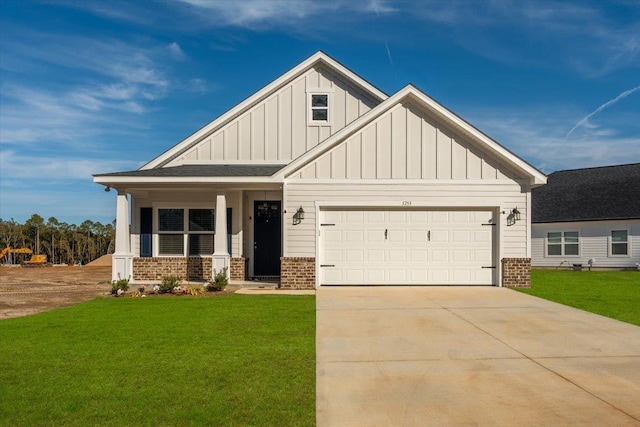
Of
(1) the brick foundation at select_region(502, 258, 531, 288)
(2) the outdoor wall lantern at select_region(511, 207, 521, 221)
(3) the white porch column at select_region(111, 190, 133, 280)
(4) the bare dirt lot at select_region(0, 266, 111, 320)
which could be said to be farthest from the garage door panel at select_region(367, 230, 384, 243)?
(4) the bare dirt lot at select_region(0, 266, 111, 320)

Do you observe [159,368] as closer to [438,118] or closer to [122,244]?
[122,244]

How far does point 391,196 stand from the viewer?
521 inches

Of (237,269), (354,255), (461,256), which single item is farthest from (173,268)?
(461,256)

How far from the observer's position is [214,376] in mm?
5125

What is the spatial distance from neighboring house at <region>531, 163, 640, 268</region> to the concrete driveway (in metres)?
16.7

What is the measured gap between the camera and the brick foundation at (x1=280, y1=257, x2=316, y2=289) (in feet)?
43.2

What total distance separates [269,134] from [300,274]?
5417mm

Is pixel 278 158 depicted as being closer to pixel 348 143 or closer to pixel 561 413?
pixel 348 143

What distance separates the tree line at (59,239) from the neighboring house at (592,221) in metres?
37.0

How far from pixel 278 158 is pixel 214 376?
11391 millimetres

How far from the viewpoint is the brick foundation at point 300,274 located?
13156 mm

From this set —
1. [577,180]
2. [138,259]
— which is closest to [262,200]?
[138,259]

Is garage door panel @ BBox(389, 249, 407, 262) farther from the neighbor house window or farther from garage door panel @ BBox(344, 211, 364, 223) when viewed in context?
the neighbor house window

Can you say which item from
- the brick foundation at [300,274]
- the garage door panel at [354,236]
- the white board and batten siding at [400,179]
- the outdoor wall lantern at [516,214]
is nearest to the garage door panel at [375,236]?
the garage door panel at [354,236]
